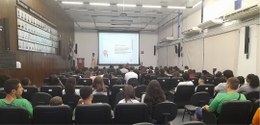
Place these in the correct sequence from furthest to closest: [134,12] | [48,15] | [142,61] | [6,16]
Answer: [142,61]
[134,12]
[48,15]
[6,16]

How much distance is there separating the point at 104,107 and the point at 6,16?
15.4ft

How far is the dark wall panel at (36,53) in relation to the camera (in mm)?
6172

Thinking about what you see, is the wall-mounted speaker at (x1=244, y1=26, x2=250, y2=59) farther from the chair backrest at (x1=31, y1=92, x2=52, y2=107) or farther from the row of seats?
the chair backrest at (x1=31, y1=92, x2=52, y2=107)

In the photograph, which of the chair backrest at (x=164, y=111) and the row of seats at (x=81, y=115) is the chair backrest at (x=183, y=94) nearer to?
the chair backrest at (x=164, y=111)

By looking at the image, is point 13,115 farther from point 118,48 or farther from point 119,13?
point 118,48

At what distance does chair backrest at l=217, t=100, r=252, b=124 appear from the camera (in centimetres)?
307

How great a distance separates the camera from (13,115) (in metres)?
2.59

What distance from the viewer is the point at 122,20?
17.2 metres

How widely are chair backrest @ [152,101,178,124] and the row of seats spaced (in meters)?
0.36

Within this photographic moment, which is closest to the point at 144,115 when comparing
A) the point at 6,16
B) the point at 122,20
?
the point at 6,16

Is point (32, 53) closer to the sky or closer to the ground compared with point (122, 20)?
closer to the ground

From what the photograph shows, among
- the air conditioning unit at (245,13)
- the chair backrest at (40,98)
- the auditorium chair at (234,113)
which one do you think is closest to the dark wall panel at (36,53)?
the chair backrest at (40,98)

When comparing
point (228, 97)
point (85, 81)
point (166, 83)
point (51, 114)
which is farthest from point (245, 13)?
point (51, 114)

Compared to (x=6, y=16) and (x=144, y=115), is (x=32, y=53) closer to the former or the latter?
(x=6, y=16)
